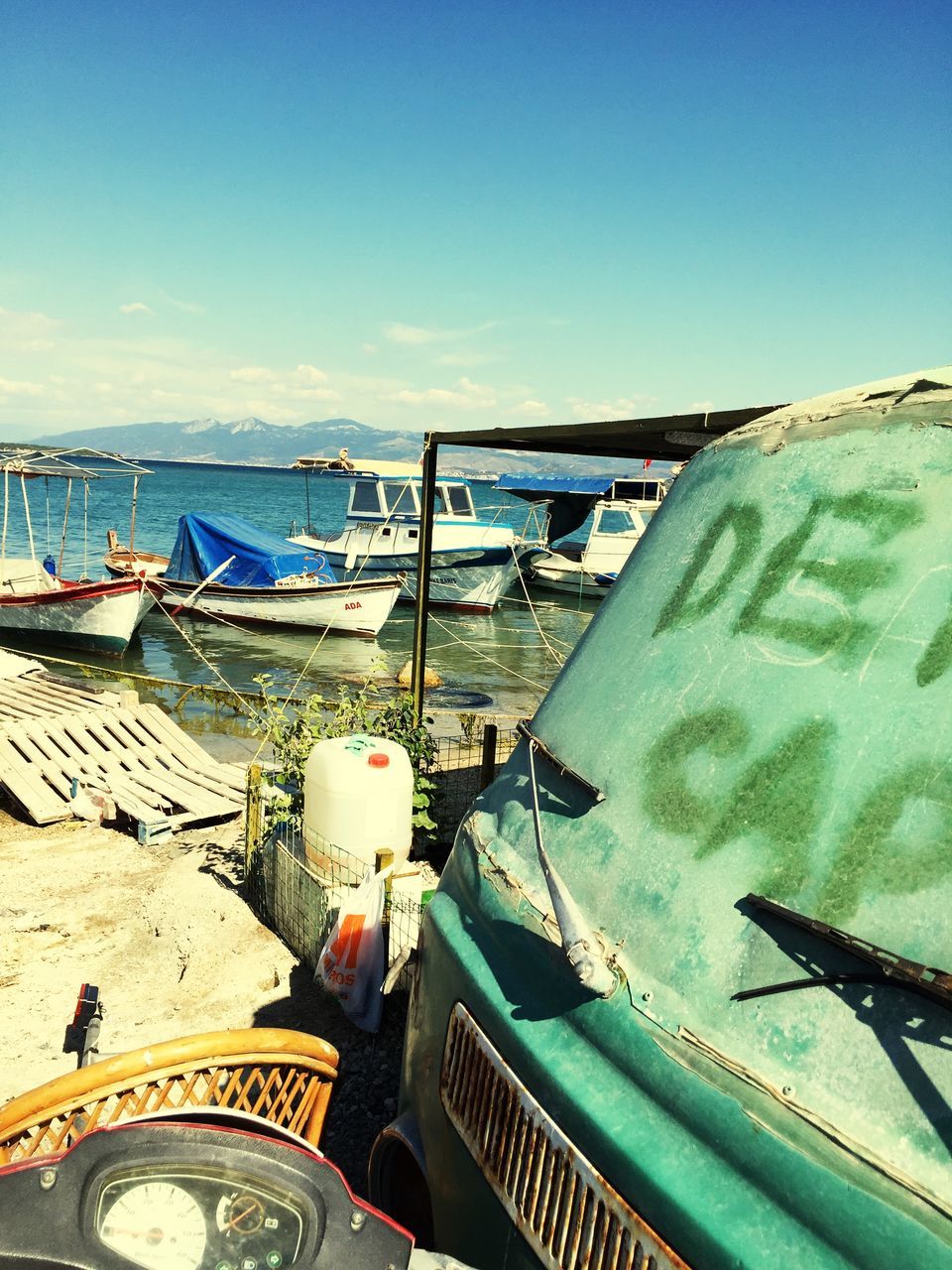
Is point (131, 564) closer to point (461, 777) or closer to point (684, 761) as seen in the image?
point (461, 777)

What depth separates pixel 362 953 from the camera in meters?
5.21

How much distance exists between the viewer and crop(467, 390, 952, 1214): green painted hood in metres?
1.61

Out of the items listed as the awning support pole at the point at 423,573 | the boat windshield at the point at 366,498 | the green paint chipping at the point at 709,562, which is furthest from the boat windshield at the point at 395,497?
the green paint chipping at the point at 709,562

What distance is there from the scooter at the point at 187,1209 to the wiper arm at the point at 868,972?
3.02 feet

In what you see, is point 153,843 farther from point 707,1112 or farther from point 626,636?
point 707,1112

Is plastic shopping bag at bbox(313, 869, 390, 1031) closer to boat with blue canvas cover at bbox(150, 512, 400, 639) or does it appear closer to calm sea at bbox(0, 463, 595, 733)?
calm sea at bbox(0, 463, 595, 733)

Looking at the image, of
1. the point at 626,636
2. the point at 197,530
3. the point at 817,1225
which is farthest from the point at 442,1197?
the point at 197,530

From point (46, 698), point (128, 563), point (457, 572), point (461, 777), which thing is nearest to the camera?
point (461, 777)

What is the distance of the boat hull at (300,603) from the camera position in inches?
928

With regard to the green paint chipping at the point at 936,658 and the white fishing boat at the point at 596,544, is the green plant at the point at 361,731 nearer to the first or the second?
the green paint chipping at the point at 936,658

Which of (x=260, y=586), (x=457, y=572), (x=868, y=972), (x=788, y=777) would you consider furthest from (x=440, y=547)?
(x=868, y=972)

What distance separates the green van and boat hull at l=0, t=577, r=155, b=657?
1945cm

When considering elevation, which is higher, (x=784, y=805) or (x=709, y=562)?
(x=709, y=562)

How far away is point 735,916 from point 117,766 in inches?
366
